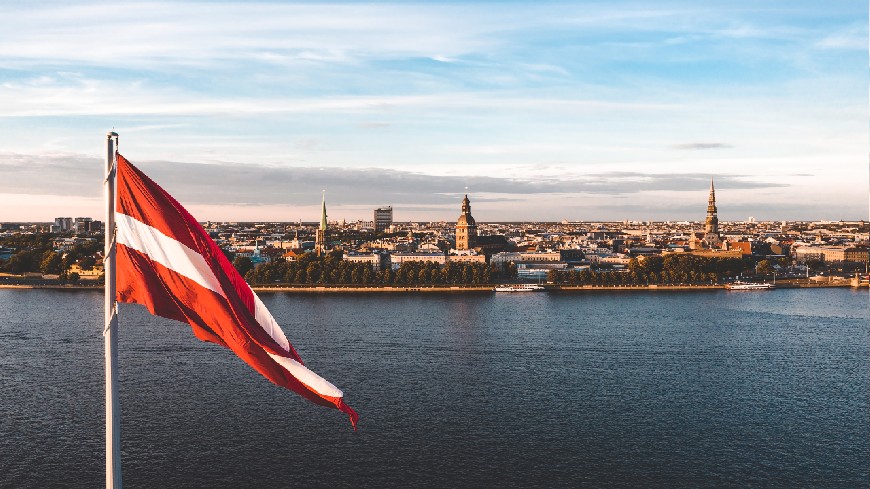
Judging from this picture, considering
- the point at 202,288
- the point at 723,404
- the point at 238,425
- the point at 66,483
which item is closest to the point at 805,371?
the point at 723,404

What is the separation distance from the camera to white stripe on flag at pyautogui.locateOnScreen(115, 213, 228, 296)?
9.00 ft

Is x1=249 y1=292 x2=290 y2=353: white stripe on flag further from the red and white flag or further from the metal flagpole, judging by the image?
the metal flagpole

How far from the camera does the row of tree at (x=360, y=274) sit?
38.8 meters

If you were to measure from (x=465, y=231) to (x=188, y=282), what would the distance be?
169 ft

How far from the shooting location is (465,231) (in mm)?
54281

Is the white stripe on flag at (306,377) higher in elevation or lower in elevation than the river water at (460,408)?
higher

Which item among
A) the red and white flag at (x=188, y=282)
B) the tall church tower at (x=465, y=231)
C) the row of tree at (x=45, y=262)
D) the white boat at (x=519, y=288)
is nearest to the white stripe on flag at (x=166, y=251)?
the red and white flag at (x=188, y=282)

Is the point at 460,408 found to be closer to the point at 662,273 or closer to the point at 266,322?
the point at 266,322

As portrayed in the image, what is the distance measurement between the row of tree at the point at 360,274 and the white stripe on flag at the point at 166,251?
35.6 m

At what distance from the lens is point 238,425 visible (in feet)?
39.5

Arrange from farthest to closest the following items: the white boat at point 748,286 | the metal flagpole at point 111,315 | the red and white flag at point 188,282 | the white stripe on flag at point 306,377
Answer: the white boat at point 748,286
the white stripe on flag at point 306,377
the red and white flag at point 188,282
the metal flagpole at point 111,315

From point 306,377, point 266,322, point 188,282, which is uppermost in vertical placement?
point 188,282

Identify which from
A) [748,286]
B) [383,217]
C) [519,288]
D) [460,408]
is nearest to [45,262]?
[519,288]

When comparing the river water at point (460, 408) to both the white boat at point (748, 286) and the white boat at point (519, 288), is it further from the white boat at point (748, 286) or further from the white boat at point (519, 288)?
the white boat at point (748, 286)
